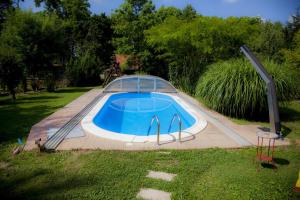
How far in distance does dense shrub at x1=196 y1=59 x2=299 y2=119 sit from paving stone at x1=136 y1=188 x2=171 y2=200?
17.8 feet

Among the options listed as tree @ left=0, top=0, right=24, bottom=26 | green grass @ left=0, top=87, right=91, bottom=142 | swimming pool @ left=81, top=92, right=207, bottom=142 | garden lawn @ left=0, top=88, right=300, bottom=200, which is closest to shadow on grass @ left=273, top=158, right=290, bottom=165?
garden lawn @ left=0, top=88, right=300, bottom=200

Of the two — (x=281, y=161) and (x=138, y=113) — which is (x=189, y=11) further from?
(x=281, y=161)

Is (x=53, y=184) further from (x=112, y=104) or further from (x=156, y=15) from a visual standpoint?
(x=156, y=15)

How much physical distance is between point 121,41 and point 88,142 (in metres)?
15.9

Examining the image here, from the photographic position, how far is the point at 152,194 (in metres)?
3.69

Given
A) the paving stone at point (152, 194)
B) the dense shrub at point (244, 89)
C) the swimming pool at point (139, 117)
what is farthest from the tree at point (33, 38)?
the paving stone at point (152, 194)

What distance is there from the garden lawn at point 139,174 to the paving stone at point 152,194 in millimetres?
93

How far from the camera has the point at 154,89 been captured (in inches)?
572

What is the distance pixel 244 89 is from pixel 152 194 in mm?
5683

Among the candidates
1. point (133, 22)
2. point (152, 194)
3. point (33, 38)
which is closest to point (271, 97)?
point (152, 194)

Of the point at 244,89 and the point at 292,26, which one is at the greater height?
the point at 292,26

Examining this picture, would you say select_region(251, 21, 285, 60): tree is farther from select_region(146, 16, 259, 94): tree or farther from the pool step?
the pool step

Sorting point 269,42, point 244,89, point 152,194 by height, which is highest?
point 269,42

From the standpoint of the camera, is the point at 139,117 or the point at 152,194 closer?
the point at 152,194
